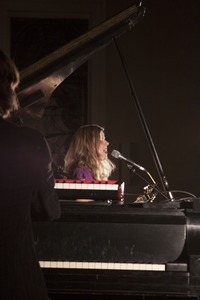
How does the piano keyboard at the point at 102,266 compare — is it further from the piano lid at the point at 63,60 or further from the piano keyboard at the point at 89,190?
the piano lid at the point at 63,60

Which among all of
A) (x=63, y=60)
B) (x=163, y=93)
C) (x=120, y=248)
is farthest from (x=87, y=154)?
(x=163, y=93)

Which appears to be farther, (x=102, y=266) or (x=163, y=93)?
(x=163, y=93)

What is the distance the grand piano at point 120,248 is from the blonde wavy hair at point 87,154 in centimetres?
140

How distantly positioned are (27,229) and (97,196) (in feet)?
2.80

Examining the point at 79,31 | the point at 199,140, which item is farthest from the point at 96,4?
the point at 199,140

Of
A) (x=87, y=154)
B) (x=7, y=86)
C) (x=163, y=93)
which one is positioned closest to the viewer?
(x=7, y=86)

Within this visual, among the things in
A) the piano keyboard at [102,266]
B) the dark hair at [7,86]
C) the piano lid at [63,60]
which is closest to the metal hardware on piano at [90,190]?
the piano keyboard at [102,266]

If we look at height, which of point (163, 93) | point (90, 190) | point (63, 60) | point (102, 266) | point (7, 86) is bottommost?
point (102, 266)

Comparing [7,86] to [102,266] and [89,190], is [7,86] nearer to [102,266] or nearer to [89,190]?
[89,190]

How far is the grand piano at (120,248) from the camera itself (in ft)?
8.34

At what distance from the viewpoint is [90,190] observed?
265 centimetres

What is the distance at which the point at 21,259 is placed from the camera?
5.90ft

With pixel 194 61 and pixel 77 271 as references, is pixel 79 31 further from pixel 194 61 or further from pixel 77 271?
pixel 77 271

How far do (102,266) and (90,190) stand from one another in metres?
0.34
